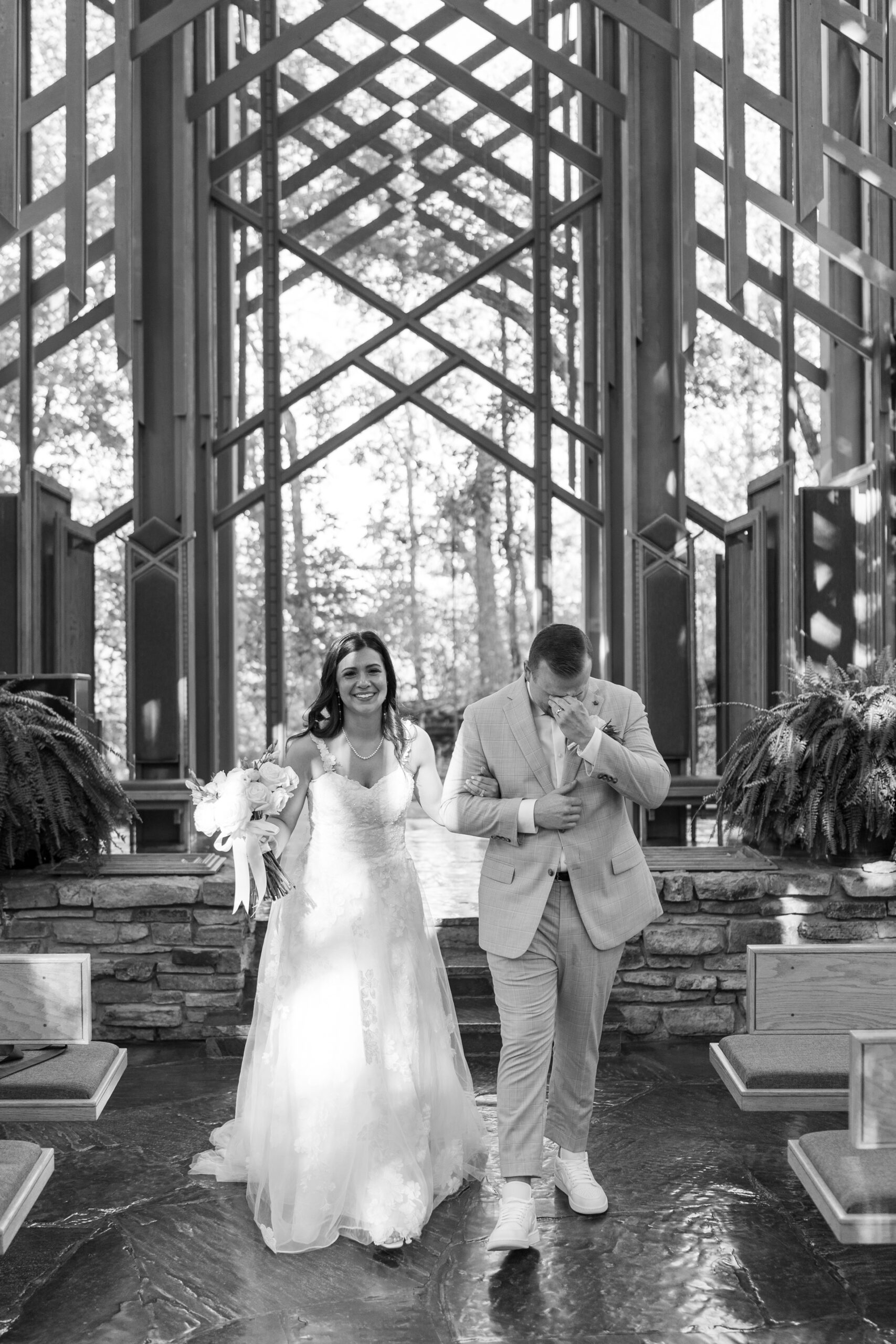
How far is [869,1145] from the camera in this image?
10.8 ft

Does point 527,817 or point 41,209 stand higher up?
point 41,209

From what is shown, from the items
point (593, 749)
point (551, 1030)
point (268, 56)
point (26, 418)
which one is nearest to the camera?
point (593, 749)

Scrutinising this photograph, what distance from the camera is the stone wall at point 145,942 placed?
20.5 ft

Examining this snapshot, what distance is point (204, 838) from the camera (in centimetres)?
816

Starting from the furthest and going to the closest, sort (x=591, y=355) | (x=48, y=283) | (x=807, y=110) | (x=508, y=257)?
(x=591, y=355)
(x=508, y=257)
(x=48, y=283)
(x=807, y=110)

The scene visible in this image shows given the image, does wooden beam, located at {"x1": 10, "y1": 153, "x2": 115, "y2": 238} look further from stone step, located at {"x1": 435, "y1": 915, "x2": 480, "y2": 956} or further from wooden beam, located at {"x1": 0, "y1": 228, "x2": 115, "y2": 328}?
stone step, located at {"x1": 435, "y1": 915, "x2": 480, "y2": 956}

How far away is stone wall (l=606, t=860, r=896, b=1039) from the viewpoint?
6152mm

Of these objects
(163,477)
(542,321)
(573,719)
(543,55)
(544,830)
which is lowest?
(544,830)

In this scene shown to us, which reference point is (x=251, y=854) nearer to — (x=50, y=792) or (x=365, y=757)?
(x=365, y=757)

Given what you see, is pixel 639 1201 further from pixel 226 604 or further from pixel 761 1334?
pixel 226 604

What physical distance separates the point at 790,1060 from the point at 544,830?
3.47ft

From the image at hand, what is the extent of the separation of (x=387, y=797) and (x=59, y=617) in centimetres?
452

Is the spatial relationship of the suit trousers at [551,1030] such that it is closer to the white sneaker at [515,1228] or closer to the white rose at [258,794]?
the white sneaker at [515,1228]

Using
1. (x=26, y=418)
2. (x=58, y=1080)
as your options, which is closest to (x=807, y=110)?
(x=26, y=418)
